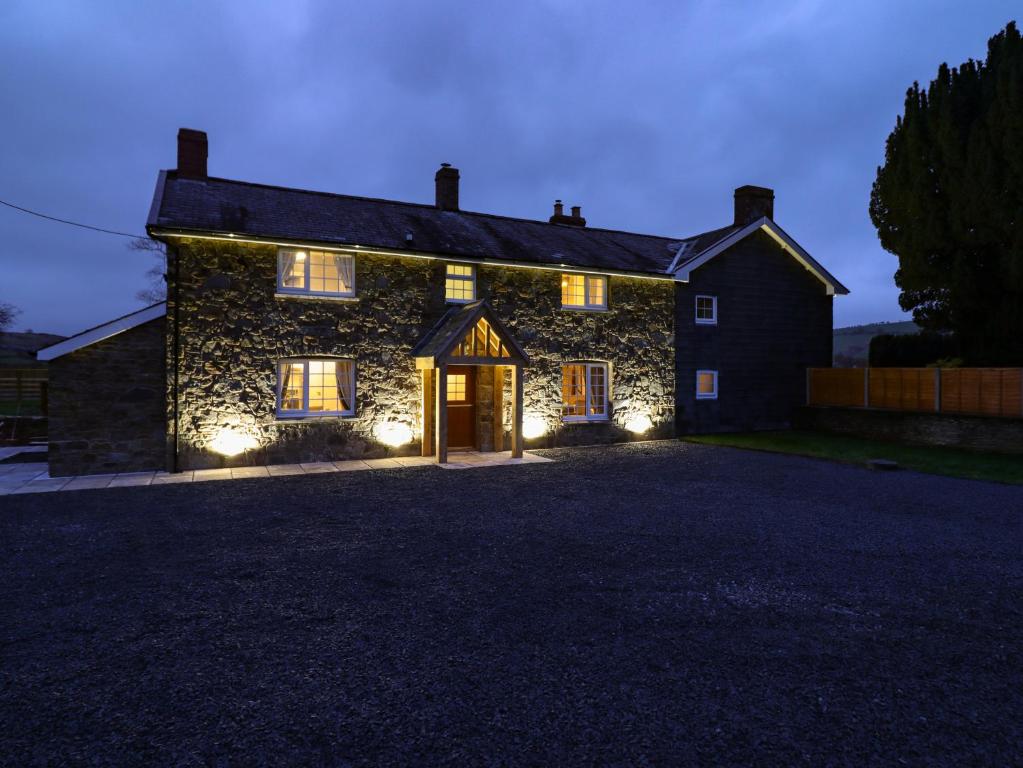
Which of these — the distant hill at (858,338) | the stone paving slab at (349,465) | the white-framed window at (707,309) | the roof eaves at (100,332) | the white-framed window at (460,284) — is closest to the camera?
the roof eaves at (100,332)

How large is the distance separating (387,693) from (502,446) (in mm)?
12436

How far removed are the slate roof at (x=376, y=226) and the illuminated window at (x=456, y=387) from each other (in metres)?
3.39

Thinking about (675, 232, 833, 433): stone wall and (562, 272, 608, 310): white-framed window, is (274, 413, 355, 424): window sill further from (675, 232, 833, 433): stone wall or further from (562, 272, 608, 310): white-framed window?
(675, 232, 833, 433): stone wall

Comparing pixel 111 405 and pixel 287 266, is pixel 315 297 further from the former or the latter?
pixel 111 405

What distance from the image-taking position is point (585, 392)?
1791cm

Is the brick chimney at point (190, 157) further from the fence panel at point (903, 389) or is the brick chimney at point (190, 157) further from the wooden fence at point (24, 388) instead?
the fence panel at point (903, 389)

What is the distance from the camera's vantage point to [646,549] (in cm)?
715

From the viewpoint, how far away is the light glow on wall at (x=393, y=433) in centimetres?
1491

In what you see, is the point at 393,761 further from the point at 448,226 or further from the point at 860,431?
the point at 860,431

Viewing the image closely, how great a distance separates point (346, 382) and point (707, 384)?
12300mm

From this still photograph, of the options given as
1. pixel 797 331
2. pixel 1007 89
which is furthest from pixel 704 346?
pixel 1007 89

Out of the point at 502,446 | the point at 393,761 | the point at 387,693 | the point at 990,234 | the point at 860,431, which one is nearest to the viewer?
the point at 393,761

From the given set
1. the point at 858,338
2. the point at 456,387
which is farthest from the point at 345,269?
the point at 858,338

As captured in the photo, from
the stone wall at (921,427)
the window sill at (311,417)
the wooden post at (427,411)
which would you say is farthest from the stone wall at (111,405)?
the stone wall at (921,427)
